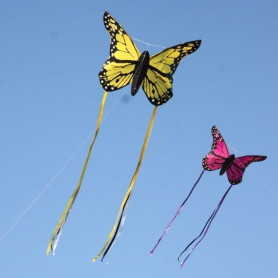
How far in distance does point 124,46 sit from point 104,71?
381 millimetres

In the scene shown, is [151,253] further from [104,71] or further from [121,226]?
[104,71]

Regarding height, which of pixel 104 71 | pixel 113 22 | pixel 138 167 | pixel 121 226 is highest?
pixel 113 22

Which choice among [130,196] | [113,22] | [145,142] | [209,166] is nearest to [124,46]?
[113,22]

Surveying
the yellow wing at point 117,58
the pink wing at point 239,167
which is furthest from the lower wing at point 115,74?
the pink wing at point 239,167

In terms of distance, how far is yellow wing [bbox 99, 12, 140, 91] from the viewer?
237 inches

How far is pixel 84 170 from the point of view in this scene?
589cm

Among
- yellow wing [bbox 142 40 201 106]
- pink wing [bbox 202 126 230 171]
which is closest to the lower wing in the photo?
yellow wing [bbox 142 40 201 106]

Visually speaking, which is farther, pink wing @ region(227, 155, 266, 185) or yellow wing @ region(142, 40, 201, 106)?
pink wing @ region(227, 155, 266, 185)

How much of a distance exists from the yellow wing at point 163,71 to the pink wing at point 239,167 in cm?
209

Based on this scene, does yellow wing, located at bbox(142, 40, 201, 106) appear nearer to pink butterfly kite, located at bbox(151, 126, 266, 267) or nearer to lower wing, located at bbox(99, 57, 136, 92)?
lower wing, located at bbox(99, 57, 136, 92)

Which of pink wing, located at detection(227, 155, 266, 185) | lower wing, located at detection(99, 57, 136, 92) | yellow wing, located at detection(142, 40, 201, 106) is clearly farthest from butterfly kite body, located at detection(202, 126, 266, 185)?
lower wing, located at detection(99, 57, 136, 92)

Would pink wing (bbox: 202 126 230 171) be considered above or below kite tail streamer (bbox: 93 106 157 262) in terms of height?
above

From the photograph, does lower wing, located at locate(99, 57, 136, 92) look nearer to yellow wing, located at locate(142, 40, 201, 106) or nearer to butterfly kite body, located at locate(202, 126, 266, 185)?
yellow wing, located at locate(142, 40, 201, 106)

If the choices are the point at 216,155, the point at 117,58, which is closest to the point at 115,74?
the point at 117,58
